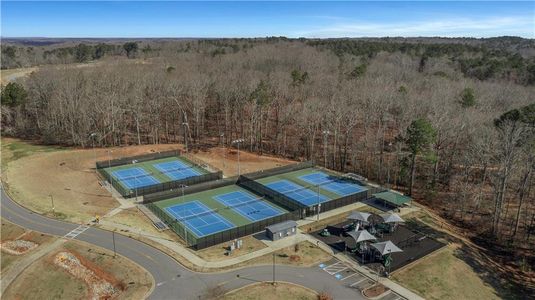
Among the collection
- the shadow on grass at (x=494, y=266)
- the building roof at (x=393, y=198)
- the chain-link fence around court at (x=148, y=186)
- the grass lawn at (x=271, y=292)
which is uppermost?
the chain-link fence around court at (x=148, y=186)

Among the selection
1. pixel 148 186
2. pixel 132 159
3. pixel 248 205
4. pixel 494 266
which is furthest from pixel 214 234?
pixel 132 159

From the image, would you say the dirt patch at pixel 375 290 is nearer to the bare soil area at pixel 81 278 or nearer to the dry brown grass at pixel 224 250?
the dry brown grass at pixel 224 250

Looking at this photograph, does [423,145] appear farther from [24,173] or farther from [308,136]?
[24,173]

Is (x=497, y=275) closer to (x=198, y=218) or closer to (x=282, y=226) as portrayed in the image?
(x=282, y=226)

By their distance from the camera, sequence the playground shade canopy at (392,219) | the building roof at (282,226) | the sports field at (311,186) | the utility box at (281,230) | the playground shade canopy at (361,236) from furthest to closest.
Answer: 1. the sports field at (311,186)
2. the playground shade canopy at (392,219)
3. the building roof at (282,226)
4. the utility box at (281,230)
5. the playground shade canopy at (361,236)

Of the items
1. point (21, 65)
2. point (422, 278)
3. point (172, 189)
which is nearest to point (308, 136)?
point (172, 189)

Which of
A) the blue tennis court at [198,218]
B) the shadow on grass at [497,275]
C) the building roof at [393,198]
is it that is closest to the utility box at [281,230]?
the blue tennis court at [198,218]
